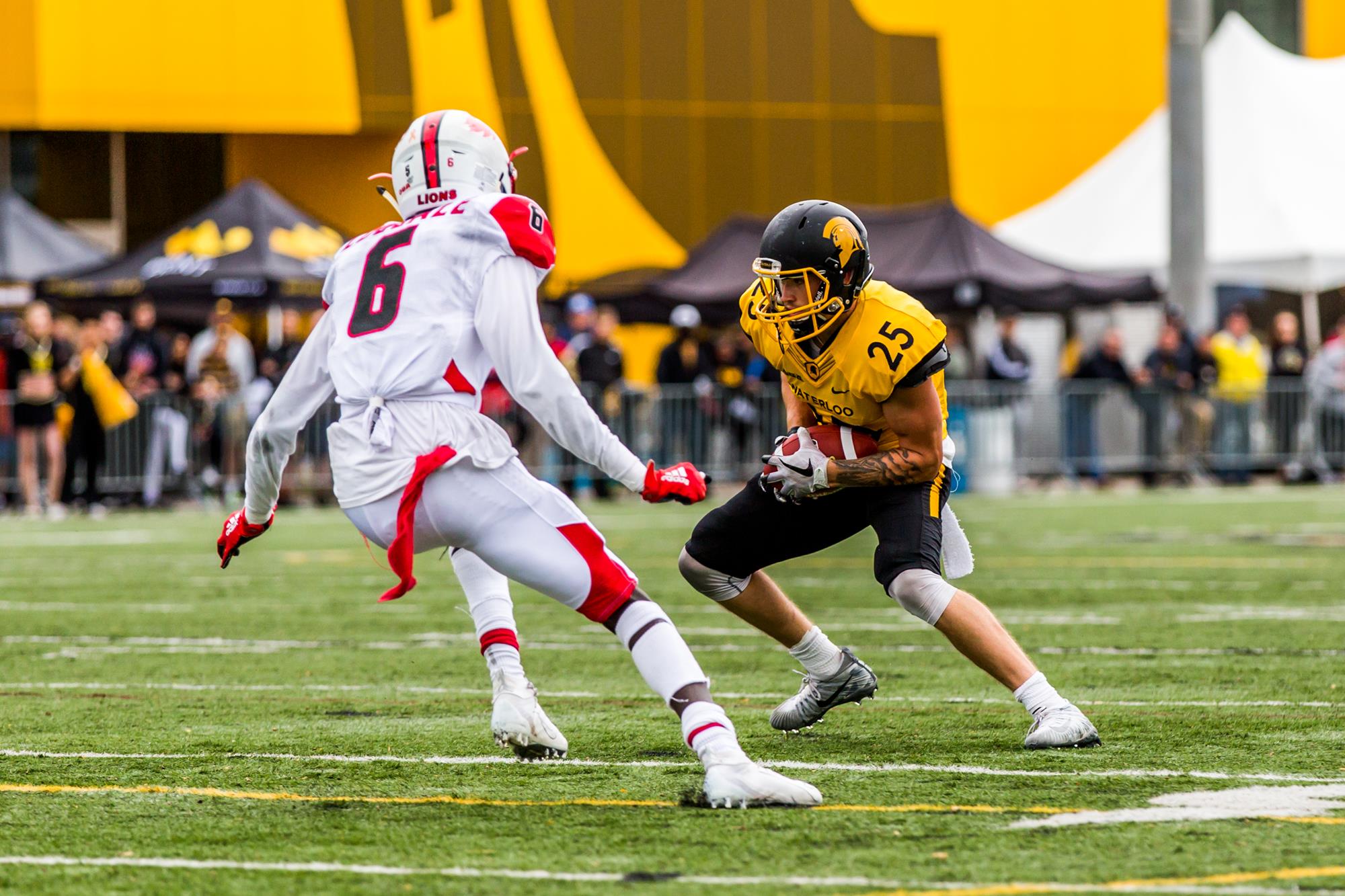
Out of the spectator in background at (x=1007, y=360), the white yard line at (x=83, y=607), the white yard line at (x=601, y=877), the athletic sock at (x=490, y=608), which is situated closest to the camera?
the white yard line at (x=601, y=877)

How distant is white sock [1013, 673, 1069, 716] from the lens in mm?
6281

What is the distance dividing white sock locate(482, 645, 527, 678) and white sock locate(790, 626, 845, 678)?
931mm

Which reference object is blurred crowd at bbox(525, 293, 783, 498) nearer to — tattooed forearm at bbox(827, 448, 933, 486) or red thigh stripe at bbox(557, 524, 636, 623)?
tattooed forearm at bbox(827, 448, 933, 486)

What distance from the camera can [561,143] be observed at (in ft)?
96.7

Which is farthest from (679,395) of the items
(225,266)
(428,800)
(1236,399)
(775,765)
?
(428,800)

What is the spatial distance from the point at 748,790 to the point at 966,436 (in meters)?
17.3

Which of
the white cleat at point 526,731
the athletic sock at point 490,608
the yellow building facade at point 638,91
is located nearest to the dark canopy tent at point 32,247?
the yellow building facade at point 638,91

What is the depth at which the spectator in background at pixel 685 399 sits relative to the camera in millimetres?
21969

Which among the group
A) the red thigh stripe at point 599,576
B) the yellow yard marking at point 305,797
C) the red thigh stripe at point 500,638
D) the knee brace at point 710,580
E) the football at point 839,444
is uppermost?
the football at point 839,444

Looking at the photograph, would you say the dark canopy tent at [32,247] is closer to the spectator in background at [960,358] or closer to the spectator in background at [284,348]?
the spectator in background at [284,348]

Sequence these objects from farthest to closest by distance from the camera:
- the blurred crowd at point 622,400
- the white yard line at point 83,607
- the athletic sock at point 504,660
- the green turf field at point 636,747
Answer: the blurred crowd at point 622,400 → the white yard line at point 83,607 → the athletic sock at point 504,660 → the green turf field at point 636,747

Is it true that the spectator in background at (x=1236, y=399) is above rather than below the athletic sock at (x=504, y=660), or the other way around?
below

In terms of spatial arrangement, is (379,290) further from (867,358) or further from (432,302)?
(867,358)

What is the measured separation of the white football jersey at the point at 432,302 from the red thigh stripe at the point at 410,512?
24 centimetres
